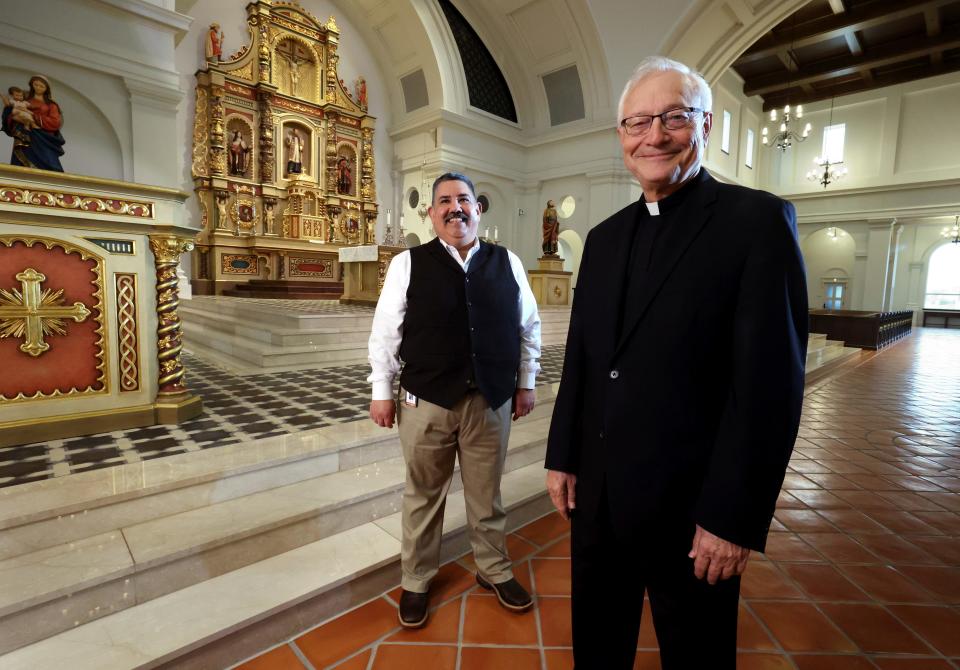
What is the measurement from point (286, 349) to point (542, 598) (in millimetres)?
4074

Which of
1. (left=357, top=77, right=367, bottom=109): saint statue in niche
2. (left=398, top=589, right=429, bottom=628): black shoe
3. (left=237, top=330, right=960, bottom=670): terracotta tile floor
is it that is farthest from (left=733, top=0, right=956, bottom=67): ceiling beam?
(left=398, top=589, right=429, bottom=628): black shoe

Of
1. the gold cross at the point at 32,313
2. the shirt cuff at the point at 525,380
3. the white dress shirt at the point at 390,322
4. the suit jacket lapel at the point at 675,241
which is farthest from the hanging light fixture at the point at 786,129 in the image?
the gold cross at the point at 32,313

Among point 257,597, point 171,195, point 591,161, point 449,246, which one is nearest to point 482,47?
point 591,161

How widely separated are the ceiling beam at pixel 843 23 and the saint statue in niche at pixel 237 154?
16166 mm

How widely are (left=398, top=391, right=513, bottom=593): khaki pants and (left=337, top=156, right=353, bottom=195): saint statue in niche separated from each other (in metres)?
12.3

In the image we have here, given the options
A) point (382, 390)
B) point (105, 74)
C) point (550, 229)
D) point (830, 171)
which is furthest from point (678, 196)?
point (830, 171)

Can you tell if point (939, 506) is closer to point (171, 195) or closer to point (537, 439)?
point (537, 439)

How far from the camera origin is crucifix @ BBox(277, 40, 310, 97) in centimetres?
1189

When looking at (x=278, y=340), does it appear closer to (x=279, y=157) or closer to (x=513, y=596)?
(x=513, y=596)

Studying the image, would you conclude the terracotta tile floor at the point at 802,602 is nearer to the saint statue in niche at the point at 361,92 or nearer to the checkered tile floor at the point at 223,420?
the checkered tile floor at the point at 223,420

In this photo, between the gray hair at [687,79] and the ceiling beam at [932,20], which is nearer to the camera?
the gray hair at [687,79]

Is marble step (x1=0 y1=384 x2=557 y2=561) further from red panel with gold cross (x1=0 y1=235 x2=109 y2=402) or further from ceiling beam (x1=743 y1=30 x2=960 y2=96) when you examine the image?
ceiling beam (x1=743 y1=30 x2=960 y2=96)

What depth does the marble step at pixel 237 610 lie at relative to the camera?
5.12 ft

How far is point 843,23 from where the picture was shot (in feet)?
44.9
